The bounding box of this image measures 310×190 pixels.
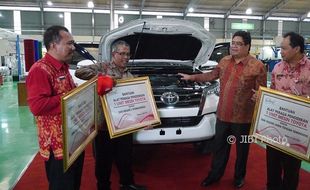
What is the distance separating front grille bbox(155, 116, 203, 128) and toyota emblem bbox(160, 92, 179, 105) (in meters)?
0.18

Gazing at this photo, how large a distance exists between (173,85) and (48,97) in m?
1.85

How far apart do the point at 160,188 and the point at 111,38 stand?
5.45 ft

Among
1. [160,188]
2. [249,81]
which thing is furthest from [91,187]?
[249,81]

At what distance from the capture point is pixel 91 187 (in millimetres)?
3043

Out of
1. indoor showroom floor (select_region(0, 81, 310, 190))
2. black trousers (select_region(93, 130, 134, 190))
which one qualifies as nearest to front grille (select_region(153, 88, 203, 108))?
black trousers (select_region(93, 130, 134, 190))

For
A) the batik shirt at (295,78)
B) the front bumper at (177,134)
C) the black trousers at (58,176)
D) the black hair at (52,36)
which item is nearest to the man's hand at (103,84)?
the black hair at (52,36)

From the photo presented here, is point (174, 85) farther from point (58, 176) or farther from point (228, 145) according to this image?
point (58, 176)

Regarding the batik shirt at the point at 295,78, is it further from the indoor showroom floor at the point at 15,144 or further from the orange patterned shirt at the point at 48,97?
the orange patterned shirt at the point at 48,97

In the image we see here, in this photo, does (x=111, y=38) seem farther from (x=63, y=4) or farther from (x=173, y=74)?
(x=63, y=4)

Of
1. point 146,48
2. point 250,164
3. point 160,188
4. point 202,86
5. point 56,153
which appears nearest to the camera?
point 56,153

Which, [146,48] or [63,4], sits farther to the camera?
[63,4]

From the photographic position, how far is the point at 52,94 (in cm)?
179

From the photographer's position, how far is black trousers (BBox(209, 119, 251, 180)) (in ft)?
9.45

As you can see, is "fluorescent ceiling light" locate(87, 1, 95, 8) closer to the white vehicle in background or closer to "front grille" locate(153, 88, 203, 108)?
the white vehicle in background
